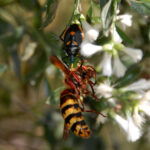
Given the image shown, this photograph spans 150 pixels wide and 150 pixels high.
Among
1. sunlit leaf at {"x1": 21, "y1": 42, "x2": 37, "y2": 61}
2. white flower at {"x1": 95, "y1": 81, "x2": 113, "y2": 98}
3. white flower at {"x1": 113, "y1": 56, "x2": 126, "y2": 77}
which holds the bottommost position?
white flower at {"x1": 95, "y1": 81, "x2": 113, "y2": 98}

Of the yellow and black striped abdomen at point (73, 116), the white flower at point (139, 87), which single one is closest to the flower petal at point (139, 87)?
the white flower at point (139, 87)

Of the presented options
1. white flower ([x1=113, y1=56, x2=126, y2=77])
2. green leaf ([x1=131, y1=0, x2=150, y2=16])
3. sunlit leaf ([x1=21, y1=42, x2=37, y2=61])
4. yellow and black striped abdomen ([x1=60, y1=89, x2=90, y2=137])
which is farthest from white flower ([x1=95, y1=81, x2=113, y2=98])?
sunlit leaf ([x1=21, y1=42, x2=37, y2=61])

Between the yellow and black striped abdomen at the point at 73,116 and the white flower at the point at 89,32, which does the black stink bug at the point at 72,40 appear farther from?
the yellow and black striped abdomen at the point at 73,116

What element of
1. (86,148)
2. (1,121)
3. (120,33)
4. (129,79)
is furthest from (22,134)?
(120,33)

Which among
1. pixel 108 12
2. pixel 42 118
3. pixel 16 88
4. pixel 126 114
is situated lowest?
pixel 126 114

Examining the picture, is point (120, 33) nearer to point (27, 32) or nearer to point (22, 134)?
point (27, 32)

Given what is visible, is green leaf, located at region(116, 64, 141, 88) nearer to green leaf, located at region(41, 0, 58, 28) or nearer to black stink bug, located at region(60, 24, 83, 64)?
black stink bug, located at region(60, 24, 83, 64)
